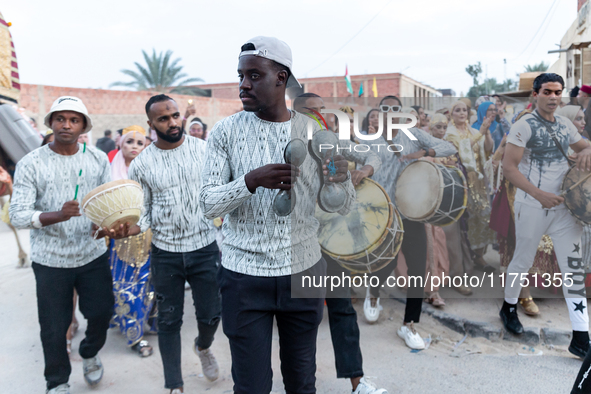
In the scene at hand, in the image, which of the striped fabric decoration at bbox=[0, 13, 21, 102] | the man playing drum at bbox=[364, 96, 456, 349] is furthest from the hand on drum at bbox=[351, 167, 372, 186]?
the striped fabric decoration at bbox=[0, 13, 21, 102]

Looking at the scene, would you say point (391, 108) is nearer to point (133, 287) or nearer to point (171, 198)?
point (171, 198)

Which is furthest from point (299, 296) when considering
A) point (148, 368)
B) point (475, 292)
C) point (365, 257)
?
point (475, 292)

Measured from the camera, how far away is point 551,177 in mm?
3316

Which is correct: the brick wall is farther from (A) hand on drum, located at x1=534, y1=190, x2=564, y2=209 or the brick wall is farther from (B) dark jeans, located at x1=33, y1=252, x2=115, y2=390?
(A) hand on drum, located at x1=534, y1=190, x2=564, y2=209

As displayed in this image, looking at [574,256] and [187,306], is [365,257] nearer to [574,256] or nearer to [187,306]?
[574,256]

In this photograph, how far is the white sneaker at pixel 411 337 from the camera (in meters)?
3.57

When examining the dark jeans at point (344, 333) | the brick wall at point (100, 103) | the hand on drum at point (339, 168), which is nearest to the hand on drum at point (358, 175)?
the dark jeans at point (344, 333)

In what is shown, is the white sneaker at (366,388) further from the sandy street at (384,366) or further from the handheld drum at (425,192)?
the handheld drum at (425,192)

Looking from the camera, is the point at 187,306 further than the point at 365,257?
Yes

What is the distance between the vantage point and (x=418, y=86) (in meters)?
28.4

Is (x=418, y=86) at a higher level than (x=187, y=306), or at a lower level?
higher

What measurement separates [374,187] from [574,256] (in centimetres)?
167

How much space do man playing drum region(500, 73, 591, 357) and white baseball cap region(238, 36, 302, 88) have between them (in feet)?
7.91

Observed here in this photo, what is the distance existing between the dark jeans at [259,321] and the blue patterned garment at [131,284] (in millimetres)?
2129
